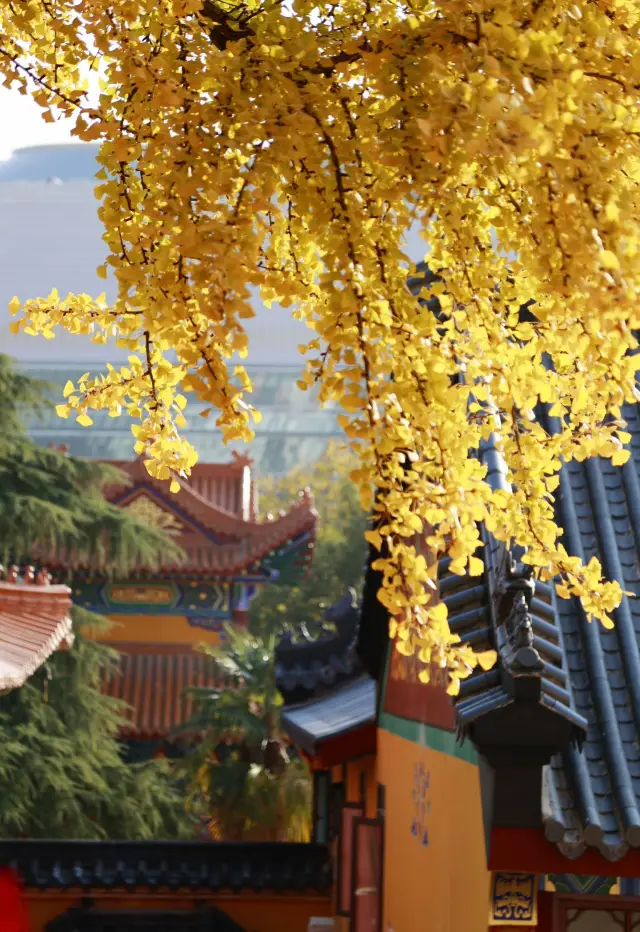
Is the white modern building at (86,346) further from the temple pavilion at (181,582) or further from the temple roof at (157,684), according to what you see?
the temple roof at (157,684)

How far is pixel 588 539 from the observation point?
5352 mm

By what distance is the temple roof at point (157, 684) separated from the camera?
1783cm

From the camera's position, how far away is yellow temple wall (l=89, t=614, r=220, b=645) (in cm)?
1870

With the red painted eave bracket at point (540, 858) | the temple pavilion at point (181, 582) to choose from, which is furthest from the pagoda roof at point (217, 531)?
the red painted eave bracket at point (540, 858)

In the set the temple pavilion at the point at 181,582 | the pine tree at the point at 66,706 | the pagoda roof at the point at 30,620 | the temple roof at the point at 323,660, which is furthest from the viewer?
the temple pavilion at the point at 181,582

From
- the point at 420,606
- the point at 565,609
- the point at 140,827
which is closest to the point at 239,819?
the point at 140,827

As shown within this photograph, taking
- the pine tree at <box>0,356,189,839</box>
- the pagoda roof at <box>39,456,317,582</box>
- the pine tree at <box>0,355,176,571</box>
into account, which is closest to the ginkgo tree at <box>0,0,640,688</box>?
the pine tree at <box>0,356,189,839</box>

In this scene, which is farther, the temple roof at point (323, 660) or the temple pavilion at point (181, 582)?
the temple pavilion at point (181, 582)

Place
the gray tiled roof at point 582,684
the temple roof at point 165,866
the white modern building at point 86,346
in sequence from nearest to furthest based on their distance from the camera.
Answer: the gray tiled roof at point 582,684 < the temple roof at point 165,866 < the white modern building at point 86,346

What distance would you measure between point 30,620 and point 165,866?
309 cm

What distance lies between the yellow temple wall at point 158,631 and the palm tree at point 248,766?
9.68ft

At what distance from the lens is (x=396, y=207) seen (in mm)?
2869

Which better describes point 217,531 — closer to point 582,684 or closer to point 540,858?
point 582,684

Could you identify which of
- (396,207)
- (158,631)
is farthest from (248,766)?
(396,207)
